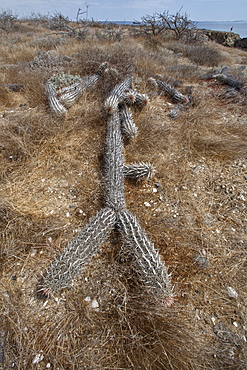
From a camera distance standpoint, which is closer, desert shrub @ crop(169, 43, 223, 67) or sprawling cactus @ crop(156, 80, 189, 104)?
sprawling cactus @ crop(156, 80, 189, 104)

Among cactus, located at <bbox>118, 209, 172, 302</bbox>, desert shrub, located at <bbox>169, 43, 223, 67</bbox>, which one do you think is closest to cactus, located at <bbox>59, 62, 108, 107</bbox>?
cactus, located at <bbox>118, 209, 172, 302</bbox>

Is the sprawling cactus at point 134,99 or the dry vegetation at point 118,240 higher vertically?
the sprawling cactus at point 134,99

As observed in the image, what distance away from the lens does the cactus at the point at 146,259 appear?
1606mm

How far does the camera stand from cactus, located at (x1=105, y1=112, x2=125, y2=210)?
2266 millimetres

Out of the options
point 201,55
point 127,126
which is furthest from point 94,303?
point 201,55

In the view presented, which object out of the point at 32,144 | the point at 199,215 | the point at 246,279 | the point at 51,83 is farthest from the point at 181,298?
the point at 51,83

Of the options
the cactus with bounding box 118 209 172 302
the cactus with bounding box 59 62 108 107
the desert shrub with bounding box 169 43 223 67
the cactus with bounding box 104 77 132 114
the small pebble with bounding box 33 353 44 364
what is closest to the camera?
the small pebble with bounding box 33 353 44 364

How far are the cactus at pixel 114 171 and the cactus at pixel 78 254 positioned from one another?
16 cm

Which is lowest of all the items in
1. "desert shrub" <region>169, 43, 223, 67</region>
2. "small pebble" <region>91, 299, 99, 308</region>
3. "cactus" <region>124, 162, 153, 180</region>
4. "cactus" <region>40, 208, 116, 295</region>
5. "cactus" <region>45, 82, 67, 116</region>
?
"small pebble" <region>91, 299, 99, 308</region>

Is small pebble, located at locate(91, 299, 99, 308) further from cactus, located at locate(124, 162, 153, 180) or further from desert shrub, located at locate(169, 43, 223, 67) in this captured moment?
desert shrub, located at locate(169, 43, 223, 67)

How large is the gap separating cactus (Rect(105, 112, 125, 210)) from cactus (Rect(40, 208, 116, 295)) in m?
0.16

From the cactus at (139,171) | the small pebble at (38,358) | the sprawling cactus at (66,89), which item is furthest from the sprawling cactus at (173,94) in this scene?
the small pebble at (38,358)

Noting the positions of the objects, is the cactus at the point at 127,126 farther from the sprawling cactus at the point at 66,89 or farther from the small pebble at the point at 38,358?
the small pebble at the point at 38,358

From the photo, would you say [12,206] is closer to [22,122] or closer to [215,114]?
[22,122]
